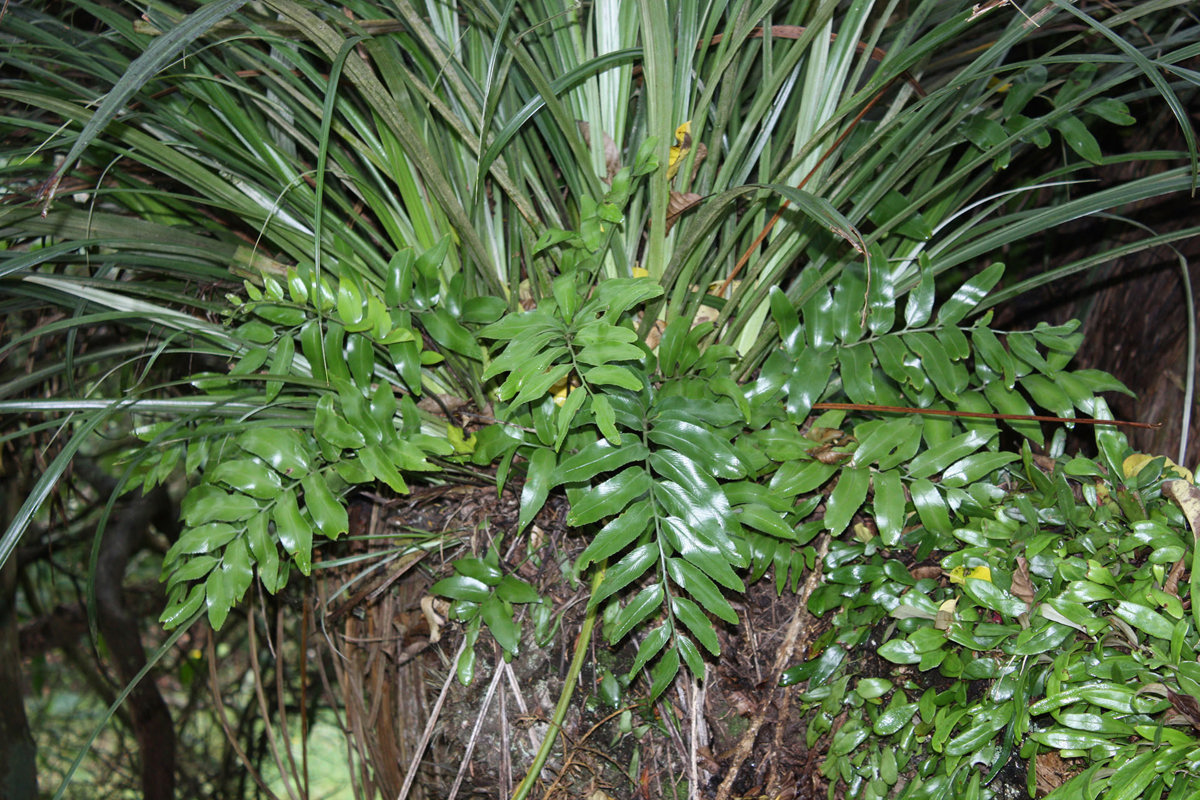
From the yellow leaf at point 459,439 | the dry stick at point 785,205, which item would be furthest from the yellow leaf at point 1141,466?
the yellow leaf at point 459,439

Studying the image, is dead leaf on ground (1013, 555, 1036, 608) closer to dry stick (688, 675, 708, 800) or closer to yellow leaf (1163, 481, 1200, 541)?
yellow leaf (1163, 481, 1200, 541)

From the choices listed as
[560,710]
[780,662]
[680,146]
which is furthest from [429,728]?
[680,146]

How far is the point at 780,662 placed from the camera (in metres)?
0.93

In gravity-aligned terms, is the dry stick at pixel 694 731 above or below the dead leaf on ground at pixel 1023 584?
below

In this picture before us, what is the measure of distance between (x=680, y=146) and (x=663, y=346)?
25 centimetres

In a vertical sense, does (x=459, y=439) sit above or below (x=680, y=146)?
below

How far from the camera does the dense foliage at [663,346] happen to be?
76 centimetres

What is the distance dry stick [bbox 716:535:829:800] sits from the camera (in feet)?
2.94

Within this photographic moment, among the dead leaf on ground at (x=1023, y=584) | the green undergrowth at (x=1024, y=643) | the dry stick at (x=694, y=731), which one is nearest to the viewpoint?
the green undergrowth at (x=1024, y=643)

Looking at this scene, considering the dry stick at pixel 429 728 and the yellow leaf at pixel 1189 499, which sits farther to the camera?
the dry stick at pixel 429 728

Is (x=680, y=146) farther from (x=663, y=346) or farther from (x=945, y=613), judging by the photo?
(x=945, y=613)

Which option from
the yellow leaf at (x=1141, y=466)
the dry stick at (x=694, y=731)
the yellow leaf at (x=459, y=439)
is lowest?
the dry stick at (x=694, y=731)

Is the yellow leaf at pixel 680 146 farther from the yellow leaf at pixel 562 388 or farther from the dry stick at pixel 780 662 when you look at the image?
the dry stick at pixel 780 662

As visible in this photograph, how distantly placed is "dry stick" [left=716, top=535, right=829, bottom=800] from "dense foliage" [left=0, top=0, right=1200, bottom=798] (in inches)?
1.1
